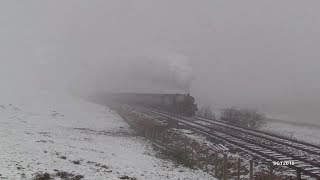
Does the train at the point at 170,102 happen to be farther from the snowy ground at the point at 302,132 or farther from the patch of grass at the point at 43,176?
the patch of grass at the point at 43,176

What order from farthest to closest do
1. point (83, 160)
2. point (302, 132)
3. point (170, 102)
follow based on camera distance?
point (170, 102)
point (302, 132)
point (83, 160)

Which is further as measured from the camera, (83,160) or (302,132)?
(302,132)

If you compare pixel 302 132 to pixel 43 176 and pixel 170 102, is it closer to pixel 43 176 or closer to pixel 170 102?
pixel 170 102

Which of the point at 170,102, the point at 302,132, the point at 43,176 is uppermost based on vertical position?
the point at 170,102

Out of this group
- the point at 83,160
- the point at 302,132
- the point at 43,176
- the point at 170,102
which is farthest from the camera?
the point at 170,102

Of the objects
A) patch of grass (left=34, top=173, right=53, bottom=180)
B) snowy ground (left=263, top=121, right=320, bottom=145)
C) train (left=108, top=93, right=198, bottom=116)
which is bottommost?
patch of grass (left=34, top=173, right=53, bottom=180)

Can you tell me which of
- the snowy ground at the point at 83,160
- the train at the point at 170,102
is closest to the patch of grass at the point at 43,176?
the snowy ground at the point at 83,160

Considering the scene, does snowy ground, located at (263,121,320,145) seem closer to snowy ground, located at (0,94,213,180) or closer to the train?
the train

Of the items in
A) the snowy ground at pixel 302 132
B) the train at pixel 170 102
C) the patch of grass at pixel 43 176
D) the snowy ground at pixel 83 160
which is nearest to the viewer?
the patch of grass at pixel 43 176

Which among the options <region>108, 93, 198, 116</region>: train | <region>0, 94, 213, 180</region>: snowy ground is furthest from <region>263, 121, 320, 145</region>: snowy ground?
<region>0, 94, 213, 180</region>: snowy ground

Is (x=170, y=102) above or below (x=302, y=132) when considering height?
above

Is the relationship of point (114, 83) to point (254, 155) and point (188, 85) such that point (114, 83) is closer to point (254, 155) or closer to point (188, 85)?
point (188, 85)

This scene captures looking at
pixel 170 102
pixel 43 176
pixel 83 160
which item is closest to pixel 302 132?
pixel 170 102

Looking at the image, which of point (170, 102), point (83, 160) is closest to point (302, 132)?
point (170, 102)
